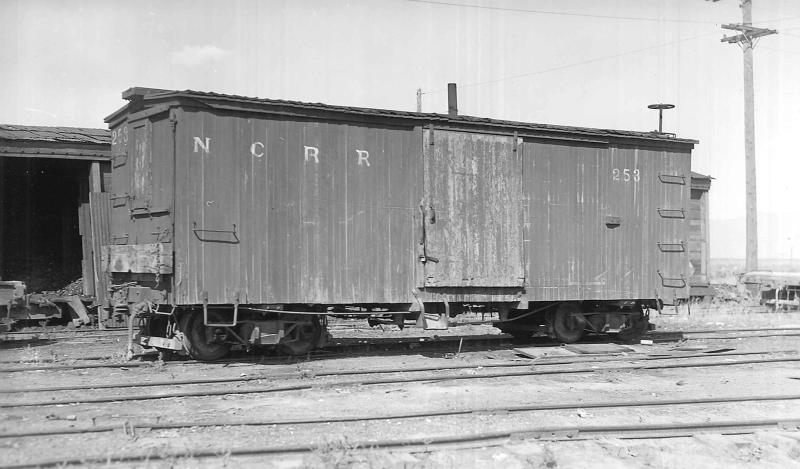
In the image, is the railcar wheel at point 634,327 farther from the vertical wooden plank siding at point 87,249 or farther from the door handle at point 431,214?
the vertical wooden plank siding at point 87,249

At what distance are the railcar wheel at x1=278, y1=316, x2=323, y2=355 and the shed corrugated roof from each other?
8253 mm

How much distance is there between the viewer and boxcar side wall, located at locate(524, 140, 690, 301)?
11922 millimetres

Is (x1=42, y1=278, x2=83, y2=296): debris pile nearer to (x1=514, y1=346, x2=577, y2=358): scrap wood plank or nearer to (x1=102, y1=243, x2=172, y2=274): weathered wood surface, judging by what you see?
(x1=102, y1=243, x2=172, y2=274): weathered wood surface

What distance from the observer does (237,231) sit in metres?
10.0

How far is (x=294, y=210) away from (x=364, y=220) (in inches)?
46.3

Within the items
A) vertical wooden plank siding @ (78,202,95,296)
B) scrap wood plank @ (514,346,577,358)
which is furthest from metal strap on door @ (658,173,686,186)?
vertical wooden plank siding @ (78,202,95,296)

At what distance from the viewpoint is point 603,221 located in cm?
1245

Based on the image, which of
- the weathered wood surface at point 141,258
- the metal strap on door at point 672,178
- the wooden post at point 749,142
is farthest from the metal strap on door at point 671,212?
the wooden post at point 749,142

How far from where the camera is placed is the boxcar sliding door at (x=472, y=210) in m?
11.1

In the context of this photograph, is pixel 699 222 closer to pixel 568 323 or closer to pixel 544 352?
pixel 568 323

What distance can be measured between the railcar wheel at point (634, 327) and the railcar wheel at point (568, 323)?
3.69ft

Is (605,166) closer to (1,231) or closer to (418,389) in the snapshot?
(418,389)

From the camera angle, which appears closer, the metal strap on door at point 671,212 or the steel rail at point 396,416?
the steel rail at point 396,416

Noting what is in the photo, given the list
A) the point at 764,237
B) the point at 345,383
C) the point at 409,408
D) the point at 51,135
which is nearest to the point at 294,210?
the point at 345,383
